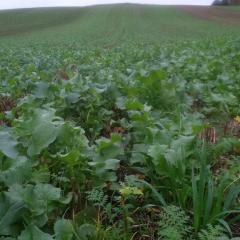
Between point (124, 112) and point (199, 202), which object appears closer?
point (199, 202)

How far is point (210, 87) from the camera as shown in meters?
4.94

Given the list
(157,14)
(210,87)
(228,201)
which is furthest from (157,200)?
(157,14)

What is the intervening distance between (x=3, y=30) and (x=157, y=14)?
16579mm

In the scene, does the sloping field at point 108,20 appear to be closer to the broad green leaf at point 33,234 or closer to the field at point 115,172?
the field at point 115,172

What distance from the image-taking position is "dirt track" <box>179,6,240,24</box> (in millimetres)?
41125

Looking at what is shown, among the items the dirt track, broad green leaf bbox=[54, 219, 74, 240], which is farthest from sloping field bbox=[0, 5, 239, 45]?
broad green leaf bbox=[54, 219, 74, 240]

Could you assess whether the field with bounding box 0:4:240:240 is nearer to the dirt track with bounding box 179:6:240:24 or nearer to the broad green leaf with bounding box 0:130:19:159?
the broad green leaf with bounding box 0:130:19:159

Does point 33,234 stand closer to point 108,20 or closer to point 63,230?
point 63,230

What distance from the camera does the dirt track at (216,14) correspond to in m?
41.1

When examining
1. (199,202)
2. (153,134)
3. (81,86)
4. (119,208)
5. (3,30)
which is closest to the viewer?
(199,202)

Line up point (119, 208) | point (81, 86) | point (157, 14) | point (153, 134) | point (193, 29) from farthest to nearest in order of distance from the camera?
point (157, 14) < point (193, 29) < point (81, 86) < point (153, 134) < point (119, 208)

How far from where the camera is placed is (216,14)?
151 ft

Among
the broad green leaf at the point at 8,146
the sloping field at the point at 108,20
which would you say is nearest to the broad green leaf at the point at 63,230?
the broad green leaf at the point at 8,146

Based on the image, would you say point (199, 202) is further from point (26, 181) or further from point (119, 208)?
point (26, 181)
